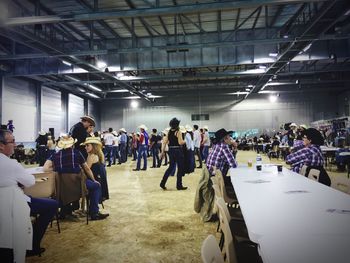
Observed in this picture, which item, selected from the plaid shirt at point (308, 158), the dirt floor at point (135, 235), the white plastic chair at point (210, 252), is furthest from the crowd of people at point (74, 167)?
the white plastic chair at point (210, 252)

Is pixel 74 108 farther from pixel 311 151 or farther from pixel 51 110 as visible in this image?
pixel 311 151

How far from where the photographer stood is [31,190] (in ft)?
10.6

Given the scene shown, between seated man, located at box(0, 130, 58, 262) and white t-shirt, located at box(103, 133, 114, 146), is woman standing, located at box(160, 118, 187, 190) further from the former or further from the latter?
white t-shirt, located at box(103, 133, 114, 146)

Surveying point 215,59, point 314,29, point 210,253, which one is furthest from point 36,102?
point 210,253

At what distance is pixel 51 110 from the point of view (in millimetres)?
16312

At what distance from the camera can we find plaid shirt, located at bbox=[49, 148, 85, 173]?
3834 millimetres

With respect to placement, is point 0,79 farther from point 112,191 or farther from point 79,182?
point 79,182

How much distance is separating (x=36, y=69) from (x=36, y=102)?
3380 millimetres

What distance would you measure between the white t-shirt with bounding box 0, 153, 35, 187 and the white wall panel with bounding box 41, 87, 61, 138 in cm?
1407

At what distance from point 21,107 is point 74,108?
527 centimetres

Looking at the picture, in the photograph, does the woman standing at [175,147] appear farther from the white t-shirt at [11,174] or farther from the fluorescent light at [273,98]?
the fluorescent light at [273,98]

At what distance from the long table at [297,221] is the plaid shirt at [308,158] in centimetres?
135

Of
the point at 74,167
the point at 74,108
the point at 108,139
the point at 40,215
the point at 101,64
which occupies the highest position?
the point at 101,64

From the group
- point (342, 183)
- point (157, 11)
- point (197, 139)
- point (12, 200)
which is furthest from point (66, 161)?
point (197, 139)
